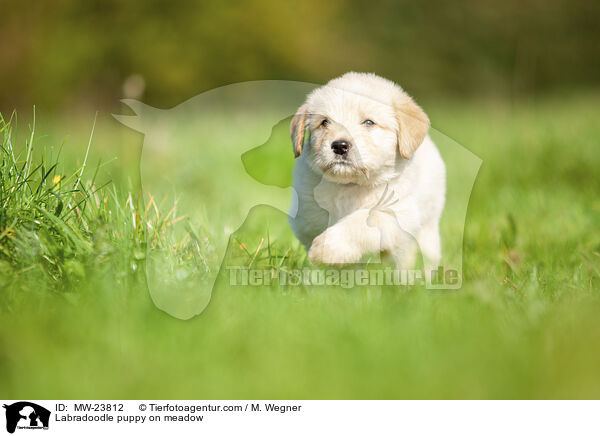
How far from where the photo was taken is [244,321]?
2.47 m

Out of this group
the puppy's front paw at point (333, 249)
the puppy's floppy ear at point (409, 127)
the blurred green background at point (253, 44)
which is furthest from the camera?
the blurred green background at point (253, 44)

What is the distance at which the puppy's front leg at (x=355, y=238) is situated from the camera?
2863mm

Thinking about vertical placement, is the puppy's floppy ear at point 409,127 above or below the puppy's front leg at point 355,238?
above

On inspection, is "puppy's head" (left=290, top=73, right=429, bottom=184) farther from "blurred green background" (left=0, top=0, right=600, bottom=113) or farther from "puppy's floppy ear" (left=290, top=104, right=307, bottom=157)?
"blurred green background" (left=0, top=0, right=600, bottom=113)

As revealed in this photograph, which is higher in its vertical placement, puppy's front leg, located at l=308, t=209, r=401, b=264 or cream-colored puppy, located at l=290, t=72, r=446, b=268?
cream-colored puppy, located at l=290, t=72, r=446, b=268

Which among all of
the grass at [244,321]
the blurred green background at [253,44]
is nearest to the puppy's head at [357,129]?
the grass at [244,321]

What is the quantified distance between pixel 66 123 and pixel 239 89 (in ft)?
19.6

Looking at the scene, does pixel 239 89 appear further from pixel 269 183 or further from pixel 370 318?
pixel 370 318

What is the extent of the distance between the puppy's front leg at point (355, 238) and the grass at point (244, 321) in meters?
0.16

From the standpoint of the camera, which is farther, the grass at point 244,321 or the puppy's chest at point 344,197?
the puppy's chest at point 344,197

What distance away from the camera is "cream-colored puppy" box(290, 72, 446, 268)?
115 inches
